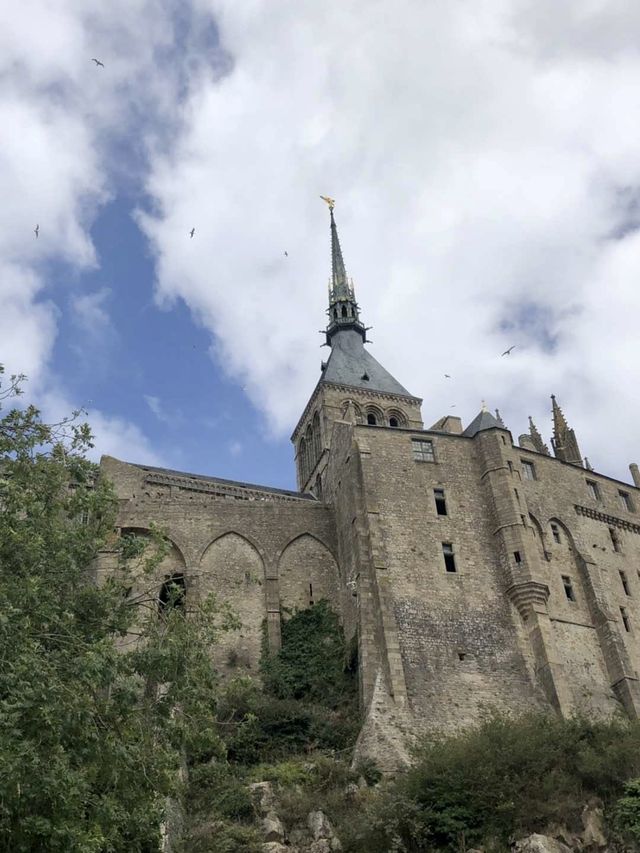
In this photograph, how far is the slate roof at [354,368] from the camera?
225ft

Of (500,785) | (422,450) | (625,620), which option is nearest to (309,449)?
(422,450)

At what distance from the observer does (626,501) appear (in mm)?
39562

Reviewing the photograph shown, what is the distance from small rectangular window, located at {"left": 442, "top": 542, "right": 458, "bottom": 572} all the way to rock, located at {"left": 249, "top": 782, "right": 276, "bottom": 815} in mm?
10803

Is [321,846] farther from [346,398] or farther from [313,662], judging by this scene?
[346,398]

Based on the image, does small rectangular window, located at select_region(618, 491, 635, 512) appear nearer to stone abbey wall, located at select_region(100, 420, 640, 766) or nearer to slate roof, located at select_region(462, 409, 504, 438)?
stone abbey wall, located at select_region(100, 420, 640, 766)

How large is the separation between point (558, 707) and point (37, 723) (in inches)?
779

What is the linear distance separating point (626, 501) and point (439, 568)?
12.1 meters

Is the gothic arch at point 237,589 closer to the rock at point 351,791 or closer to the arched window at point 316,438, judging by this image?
the rock at point 351,791

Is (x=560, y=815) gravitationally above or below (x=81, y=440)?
below

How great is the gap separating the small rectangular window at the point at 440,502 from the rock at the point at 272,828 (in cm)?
1376

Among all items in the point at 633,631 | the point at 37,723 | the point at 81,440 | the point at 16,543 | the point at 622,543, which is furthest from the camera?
the point at 622,543

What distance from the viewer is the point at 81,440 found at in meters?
18.3

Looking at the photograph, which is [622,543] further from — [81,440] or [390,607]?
[81,440]

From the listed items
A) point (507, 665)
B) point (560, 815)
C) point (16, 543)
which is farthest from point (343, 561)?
point (16, 543)
